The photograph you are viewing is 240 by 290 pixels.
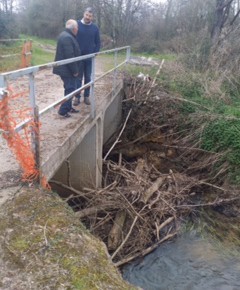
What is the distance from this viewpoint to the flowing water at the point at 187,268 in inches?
219

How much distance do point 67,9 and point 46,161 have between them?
896 inches

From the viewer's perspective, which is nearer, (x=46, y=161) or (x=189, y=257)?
(x=46, y=161)

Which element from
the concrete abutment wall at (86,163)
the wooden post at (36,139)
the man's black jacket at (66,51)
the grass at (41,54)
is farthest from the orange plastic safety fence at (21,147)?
the grass at (41,54)

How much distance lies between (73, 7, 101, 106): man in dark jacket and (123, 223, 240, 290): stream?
3231 millimetres

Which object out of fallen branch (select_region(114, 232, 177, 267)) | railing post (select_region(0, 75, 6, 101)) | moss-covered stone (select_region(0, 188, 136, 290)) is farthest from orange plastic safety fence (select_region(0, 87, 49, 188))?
fallen branch (select_region(114, 232, 177, 267))

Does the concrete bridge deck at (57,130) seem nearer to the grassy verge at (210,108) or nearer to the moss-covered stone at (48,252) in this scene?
the moss-covered stone at (48,252)

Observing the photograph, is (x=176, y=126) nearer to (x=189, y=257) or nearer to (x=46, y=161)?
(x=189, y=257)

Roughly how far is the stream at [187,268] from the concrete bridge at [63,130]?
2008mm

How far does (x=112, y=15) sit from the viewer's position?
71.9ft

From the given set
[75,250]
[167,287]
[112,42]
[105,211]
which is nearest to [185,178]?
[105,211]

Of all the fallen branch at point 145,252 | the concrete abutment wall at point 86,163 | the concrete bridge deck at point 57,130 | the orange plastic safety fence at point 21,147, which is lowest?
the fallen branch at point 145,252

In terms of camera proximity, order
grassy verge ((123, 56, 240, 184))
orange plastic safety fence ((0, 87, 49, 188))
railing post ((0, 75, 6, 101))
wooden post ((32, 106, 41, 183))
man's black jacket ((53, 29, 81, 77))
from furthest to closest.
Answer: grassy verge ((123, 56, 240, 184)) < man's black jacket ((53, 29, 81, 77)) < wooden post ((32, 106, 41, 183)) < orange plastic safety fence ((0, 87, 49, 188)) < railing post ((0, 75, 6, 101))

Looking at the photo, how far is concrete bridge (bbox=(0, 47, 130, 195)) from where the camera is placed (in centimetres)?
350

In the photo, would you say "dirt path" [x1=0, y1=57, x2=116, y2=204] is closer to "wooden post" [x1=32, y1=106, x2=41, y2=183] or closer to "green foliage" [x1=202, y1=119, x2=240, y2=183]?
"wooden post" [x1=32, y1=106, x2=41, y2=183]
